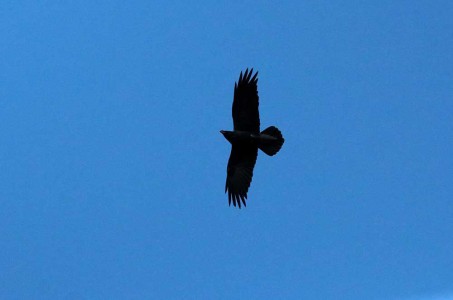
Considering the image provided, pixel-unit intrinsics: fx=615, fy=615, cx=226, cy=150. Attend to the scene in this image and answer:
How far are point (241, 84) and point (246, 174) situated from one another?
41 cm

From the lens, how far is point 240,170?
2.82m

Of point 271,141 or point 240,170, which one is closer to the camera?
point 271,141

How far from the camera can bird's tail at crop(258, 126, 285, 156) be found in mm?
2688

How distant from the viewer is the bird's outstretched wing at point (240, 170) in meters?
2.79

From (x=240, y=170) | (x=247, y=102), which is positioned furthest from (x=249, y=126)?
(x=240, y=170)

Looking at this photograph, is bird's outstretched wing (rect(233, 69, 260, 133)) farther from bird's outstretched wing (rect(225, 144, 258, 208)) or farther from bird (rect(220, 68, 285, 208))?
bird's outstretched wing (rect(225, 144, 258, 208))

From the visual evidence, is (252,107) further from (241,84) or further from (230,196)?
(230,196)

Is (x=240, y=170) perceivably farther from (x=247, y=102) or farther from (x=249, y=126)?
(x=247, y=102)

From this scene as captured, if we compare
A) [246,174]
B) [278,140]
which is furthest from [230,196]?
[278,140]

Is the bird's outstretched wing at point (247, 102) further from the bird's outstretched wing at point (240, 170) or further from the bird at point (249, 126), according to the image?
the bird's outstretched wing at point (240, 170)

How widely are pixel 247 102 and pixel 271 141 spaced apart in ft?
0.66

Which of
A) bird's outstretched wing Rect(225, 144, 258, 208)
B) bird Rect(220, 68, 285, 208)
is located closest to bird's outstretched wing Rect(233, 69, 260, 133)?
bird Rect(220, 68, 285, 208)

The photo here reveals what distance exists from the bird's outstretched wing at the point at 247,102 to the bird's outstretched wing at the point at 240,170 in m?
0.12

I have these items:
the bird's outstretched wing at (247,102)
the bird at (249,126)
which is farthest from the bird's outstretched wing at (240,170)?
the bird's outstretched wing at (247,102)
